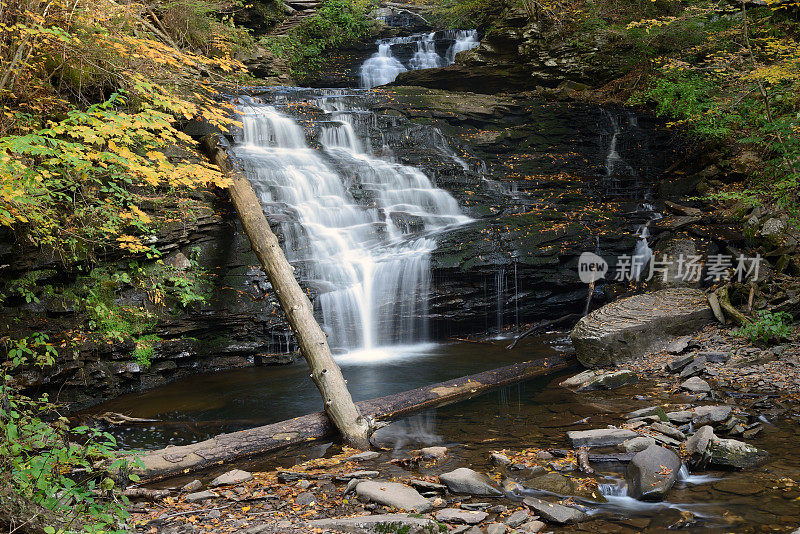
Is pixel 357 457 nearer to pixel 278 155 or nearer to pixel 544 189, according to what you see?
pixel 278 155

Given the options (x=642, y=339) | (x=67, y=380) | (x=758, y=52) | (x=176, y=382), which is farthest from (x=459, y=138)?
(x=67, y=380)

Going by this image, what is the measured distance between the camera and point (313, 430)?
5.26 m

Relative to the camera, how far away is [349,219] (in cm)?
1033

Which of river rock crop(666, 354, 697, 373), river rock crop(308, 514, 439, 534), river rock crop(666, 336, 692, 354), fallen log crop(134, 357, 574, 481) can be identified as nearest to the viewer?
river rock crop(308, 514, 439, 534)

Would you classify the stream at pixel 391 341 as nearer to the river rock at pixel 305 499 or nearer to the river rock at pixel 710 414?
the river rock at pixel 710 414

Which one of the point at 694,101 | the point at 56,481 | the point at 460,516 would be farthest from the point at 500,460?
the point at 694,101

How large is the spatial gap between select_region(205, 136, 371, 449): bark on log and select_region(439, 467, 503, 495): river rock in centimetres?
133

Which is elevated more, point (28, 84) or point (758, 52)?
point (758, 52)

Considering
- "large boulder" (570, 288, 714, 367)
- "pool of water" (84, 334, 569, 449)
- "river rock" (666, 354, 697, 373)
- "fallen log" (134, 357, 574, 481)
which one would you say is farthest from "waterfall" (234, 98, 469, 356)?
"river rock" (666, 354, 697, 373)

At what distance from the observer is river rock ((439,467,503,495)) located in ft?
12.1

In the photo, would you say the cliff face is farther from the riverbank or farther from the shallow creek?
the riverbank

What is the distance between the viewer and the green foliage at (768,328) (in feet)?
20.8

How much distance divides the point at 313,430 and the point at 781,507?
13.1ft

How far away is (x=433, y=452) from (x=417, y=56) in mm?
17486
